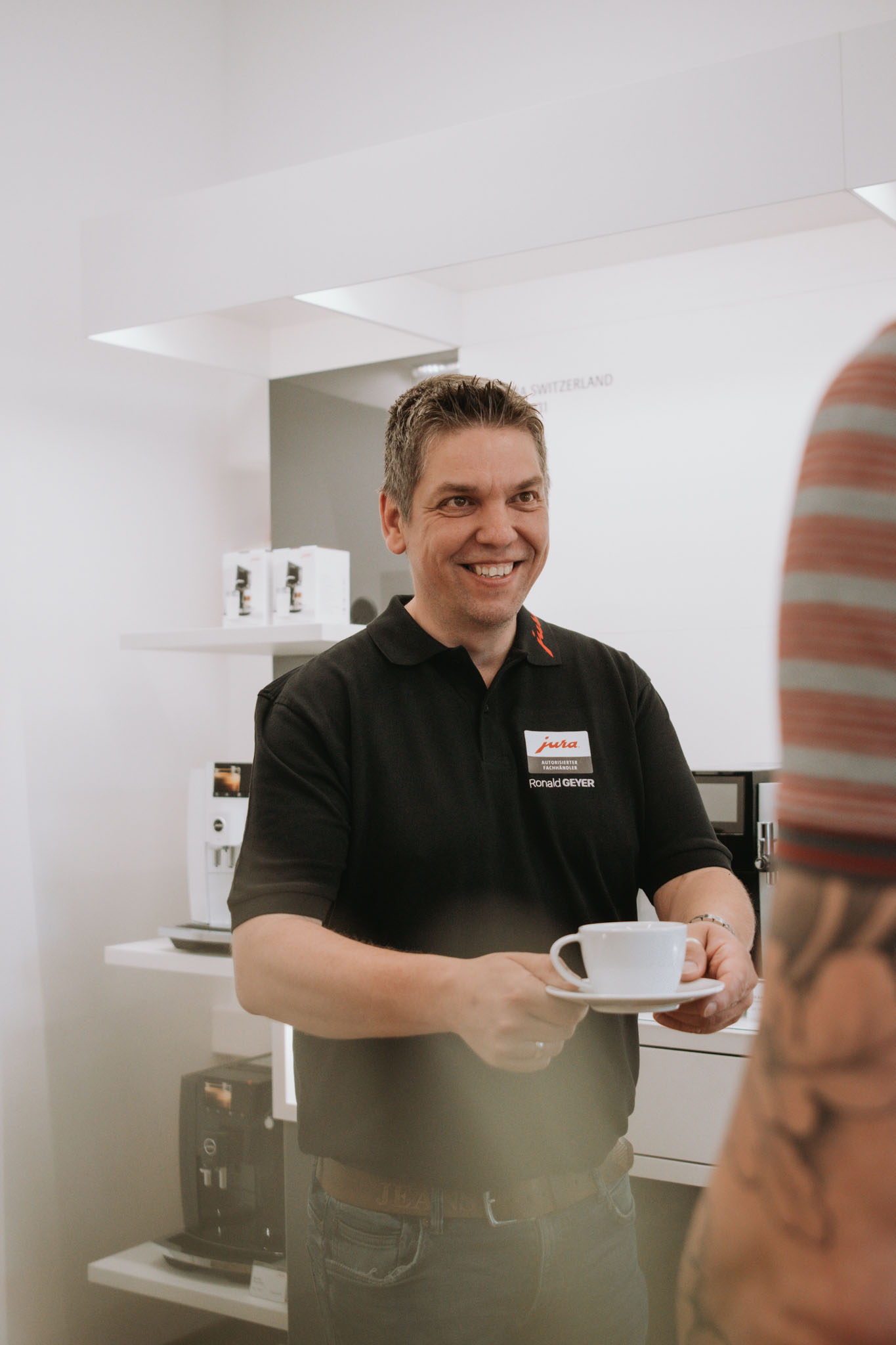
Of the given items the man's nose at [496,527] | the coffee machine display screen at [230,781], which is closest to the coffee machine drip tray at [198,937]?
the coffee machine display screen at [230,781]

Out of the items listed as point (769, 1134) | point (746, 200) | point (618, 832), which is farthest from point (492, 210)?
point (769, 1134)

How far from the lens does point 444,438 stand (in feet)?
5.12

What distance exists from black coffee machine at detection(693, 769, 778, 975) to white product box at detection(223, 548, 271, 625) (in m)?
1.17

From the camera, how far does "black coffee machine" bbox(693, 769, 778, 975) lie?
247 centimetres

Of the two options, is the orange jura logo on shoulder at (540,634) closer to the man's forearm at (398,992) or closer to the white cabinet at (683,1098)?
the man's forearm at (398,992)

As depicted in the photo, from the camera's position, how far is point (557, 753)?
152cm

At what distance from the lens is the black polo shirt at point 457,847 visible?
1405 millimetres

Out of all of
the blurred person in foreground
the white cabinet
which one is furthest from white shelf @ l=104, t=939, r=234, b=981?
the blurred person in foreground

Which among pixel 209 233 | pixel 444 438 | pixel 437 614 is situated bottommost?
pixel 437 614

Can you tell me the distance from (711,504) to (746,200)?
2.78 feet

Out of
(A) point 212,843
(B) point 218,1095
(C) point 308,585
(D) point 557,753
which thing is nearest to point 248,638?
(C) point 308,585

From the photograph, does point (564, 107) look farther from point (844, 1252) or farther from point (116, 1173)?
point (116, 1173)

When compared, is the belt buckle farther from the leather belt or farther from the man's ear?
the man's ear

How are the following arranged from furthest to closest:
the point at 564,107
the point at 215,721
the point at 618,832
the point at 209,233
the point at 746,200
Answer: the point at 215,721 < the point at 209,233 < the point at 564,107 < the point at 746,200 < the point at 618,832
